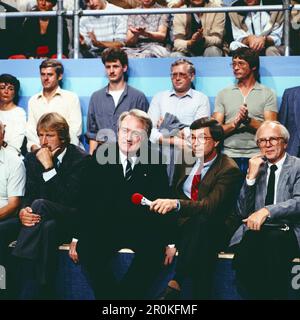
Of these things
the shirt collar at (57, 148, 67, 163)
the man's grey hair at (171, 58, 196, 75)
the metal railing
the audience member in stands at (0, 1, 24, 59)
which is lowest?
the shirt collar at (57, 148, 67, 163)

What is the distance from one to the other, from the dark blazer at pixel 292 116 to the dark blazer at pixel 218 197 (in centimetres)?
49

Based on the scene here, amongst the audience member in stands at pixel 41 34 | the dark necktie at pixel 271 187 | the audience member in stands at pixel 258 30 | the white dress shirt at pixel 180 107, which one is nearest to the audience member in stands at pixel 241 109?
the white dress shirt at pixel 180 107

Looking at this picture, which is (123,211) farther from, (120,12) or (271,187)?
(120,12)

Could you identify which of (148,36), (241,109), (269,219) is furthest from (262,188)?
(148,36)

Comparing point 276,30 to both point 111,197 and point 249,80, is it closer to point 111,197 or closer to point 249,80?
point 249,80

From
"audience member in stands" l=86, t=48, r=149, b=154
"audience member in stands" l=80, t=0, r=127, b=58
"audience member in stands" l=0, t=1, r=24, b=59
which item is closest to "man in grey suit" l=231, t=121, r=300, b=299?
"audience member in stands" l=86, t=48, r=149, b=154

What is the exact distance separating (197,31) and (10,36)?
144 cm

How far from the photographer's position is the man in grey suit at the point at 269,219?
4.39 m

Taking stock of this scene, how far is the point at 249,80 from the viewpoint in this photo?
507 cm

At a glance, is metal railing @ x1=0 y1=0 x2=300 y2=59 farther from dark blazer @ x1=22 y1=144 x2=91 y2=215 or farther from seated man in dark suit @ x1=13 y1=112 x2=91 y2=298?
dark blazer @ x1=22 y1=144 x2=91 y2=215

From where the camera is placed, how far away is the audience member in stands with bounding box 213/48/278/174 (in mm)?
4988

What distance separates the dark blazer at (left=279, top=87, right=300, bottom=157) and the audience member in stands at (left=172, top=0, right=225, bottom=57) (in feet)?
2.09

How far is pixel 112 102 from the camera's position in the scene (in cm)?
526
